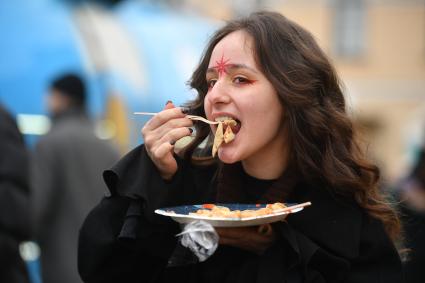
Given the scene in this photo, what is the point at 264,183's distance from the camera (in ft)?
8.71

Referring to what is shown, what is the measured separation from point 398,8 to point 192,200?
25206mm

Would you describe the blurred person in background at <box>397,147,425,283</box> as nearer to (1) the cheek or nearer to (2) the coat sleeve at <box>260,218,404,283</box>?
(2) the coat sleeve at <box>260,218,404,283</box>

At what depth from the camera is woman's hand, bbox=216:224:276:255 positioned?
2430 millimetres

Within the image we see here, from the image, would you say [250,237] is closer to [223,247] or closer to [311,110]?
[223,247]

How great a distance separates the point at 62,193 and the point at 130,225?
319 centimetres

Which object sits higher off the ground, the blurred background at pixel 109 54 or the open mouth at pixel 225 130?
the open mouth at pixel 225 130

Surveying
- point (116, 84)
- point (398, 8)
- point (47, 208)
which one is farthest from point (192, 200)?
point (398, 8)

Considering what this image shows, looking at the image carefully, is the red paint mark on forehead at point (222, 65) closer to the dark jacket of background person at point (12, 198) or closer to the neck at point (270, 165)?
the neck at point (270, 165)

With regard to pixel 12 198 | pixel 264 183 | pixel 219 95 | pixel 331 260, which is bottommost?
pixel 12 198

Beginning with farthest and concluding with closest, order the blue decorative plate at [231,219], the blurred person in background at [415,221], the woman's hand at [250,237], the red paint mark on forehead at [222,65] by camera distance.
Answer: the blurred person in background at [415,221]
the red paint mark on forehead at [222,65]
the woman's hand at [250,237]
the blue decorative plate at [231,219]

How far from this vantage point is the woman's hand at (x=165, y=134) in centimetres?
247

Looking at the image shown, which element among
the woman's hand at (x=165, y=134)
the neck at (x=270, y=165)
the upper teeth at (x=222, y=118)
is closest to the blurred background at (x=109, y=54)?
the neck at (x=270, y=165)

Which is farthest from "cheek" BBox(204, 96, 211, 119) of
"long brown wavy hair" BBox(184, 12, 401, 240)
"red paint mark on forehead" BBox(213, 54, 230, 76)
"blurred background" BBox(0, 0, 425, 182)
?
"blurred background" BBox(0, 0, 425, 182)

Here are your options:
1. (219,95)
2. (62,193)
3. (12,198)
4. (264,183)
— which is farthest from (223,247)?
(62,193)
